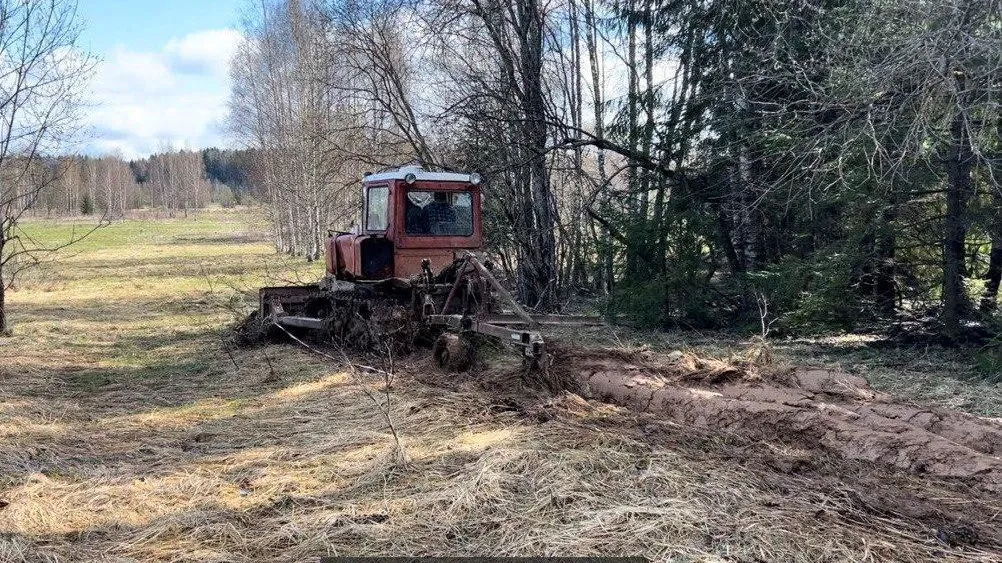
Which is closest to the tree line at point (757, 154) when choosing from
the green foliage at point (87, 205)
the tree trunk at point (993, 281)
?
the tree trunk at point (993, 281)

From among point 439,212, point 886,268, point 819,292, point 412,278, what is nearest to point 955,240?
point 886,268

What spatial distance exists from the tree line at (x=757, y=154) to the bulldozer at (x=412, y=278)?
218 centimetres

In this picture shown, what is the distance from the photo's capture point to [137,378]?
29.2 feet

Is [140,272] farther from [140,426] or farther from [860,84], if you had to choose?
[860,84]

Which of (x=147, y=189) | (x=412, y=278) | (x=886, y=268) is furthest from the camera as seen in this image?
(x=147, y=189)

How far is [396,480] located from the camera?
190 inches

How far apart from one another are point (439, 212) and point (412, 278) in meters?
1.10

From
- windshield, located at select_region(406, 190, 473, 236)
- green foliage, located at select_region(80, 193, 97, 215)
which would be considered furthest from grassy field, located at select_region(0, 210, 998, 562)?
green foliage, located at select_region(80, 193, 97, 215)

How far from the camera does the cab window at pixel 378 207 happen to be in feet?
31.7

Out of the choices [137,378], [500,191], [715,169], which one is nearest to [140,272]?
[500,191]

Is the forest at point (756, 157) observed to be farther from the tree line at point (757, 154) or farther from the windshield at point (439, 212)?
the windshield at point (439, 212)

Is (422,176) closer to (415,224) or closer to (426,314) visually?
(415,224)

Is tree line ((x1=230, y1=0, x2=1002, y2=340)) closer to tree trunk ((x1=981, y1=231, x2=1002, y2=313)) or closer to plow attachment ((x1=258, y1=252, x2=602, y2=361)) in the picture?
tree trunk ((x1=981, y1=231, x2=1002, y2=313))

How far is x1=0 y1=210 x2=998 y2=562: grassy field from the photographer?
3850 millimetres
